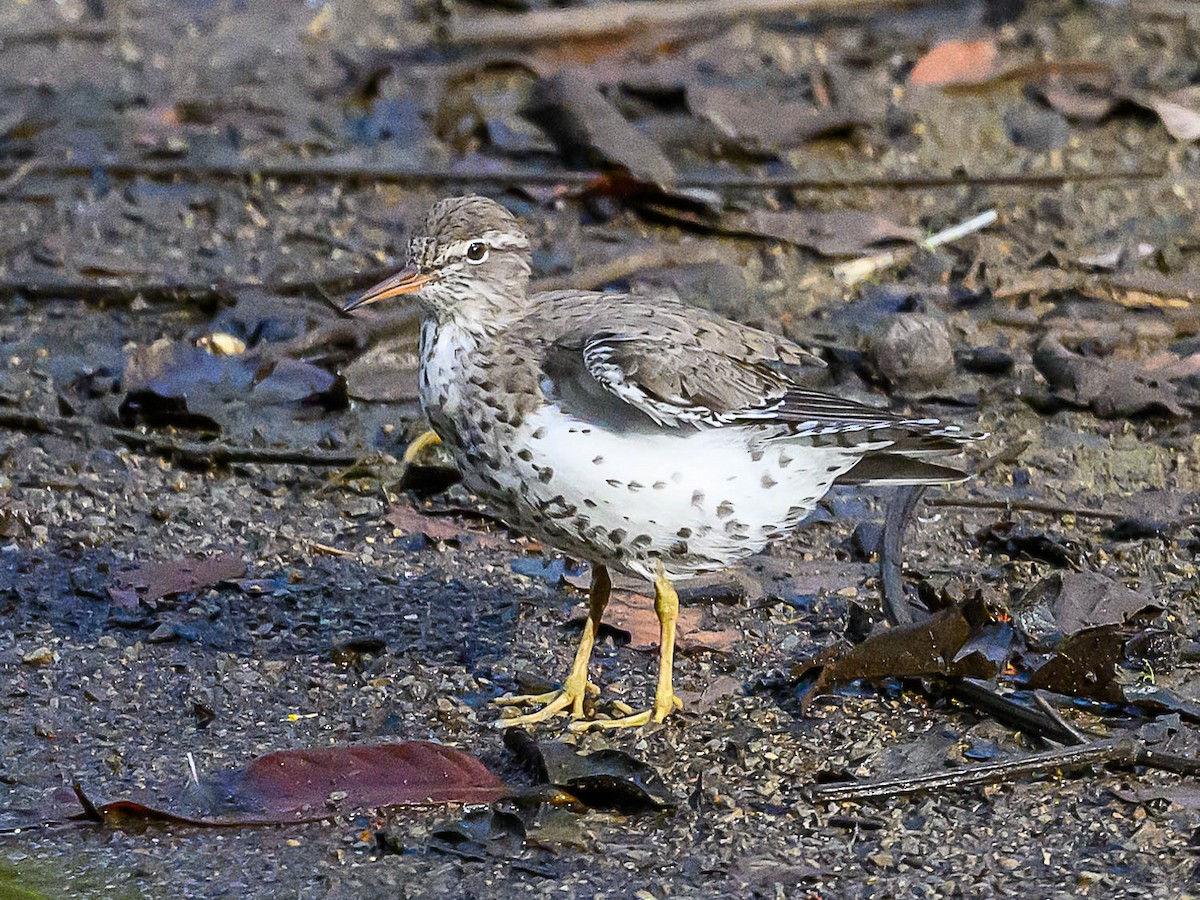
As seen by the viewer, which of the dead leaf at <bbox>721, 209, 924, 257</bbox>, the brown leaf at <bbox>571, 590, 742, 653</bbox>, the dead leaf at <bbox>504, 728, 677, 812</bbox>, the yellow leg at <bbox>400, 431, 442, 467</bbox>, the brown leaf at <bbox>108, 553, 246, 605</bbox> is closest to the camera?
the dead leaf at <bbox>504, 728, 677, 812</bbox>

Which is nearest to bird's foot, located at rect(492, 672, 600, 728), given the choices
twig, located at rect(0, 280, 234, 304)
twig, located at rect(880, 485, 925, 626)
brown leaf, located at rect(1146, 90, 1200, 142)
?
twig, located at rect(880, 485, 925, 626)

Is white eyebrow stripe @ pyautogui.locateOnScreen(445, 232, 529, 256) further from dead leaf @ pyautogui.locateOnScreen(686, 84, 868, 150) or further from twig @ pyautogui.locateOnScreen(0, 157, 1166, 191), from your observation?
dead leaf @ pyautogui.locateOnScreen(686, 84, 868, 150)

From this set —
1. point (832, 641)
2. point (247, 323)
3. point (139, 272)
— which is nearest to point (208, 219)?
point (139, 272)

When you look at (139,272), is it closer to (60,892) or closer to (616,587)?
(616,587)

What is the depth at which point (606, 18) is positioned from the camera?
10.4m

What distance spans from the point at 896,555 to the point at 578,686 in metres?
1.14

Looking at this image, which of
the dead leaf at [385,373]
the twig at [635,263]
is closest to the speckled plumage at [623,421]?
the dead leaf at [385,373]

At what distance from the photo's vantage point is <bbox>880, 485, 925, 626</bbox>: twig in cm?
559

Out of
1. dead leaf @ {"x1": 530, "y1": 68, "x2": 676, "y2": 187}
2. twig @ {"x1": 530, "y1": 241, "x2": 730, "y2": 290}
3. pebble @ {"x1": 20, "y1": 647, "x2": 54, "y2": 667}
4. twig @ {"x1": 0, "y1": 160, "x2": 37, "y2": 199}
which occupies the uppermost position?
dead leaf @ {"x1": 530, "y1": 68, "x2": 676, "y2": 187}

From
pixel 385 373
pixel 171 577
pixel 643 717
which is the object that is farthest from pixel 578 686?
pixel 385 373

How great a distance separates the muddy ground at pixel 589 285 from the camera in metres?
4.73

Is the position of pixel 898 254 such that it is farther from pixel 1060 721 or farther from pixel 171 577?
pixel 171 577

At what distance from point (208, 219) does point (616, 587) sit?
3763 millimetres

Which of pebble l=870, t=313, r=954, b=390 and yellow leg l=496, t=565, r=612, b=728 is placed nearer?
yellow leg l=496, t=565, r=612, b=728
